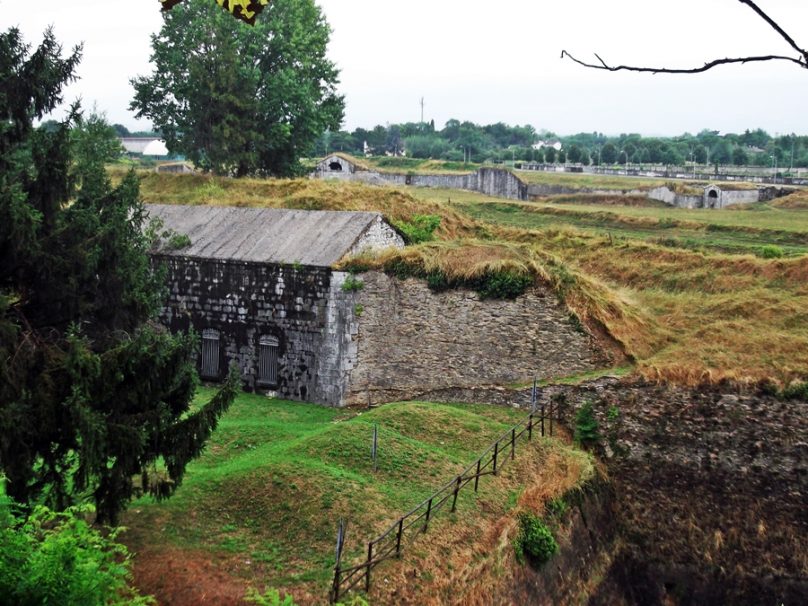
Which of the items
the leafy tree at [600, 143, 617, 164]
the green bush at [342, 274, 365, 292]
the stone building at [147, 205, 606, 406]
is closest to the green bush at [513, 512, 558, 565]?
the stone building at [147, 205, 606, 406]

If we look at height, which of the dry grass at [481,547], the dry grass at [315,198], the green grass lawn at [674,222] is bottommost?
the dry grass at [481,547]

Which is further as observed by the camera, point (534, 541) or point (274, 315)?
point (274, 315)

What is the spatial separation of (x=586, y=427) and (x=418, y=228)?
819 centimetres

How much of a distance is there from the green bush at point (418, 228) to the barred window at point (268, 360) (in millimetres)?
4625

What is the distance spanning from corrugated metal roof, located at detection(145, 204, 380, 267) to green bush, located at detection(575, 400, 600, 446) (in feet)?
23.0

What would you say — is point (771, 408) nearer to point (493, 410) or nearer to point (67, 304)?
point (493, 410)

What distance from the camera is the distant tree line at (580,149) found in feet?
267

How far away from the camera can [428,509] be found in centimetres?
1444

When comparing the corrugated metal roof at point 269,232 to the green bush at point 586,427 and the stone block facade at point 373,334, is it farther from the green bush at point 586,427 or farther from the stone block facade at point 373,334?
the green bush at point 586,427

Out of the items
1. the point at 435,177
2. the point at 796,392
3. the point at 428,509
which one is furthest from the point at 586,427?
the point at 435,177

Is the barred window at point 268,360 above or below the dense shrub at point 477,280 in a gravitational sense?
below

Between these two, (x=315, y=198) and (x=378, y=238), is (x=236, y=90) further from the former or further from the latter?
(x=378, y=238)

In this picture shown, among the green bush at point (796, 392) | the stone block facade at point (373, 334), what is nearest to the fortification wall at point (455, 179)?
the stone block facade at point (373, 334)

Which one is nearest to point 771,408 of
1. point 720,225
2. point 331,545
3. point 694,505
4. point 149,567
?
point 694,505
